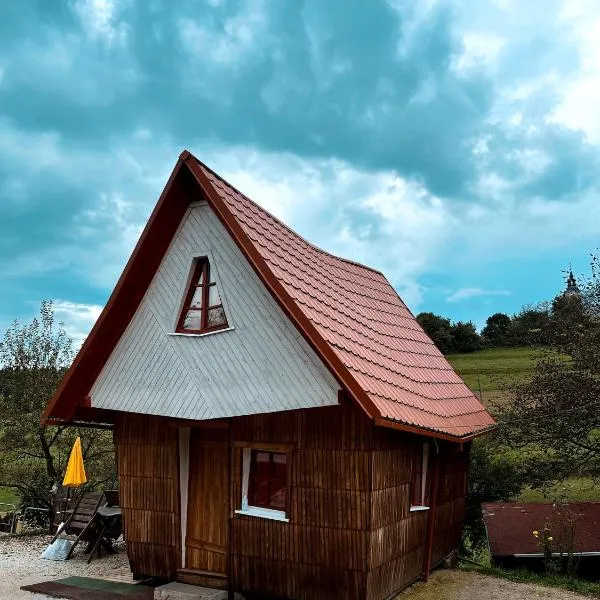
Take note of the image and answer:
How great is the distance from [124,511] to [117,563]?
2043mm

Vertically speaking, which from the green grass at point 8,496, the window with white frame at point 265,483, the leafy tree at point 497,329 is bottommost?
the green grass at point 8,496

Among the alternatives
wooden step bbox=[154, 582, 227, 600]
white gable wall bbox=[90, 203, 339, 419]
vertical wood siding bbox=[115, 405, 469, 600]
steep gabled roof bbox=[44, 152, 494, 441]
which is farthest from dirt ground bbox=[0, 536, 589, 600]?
white gable wall bbox=[90, 203, 339, 419]

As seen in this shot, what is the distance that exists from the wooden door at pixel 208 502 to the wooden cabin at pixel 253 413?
0.02 meters

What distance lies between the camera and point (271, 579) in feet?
27.6

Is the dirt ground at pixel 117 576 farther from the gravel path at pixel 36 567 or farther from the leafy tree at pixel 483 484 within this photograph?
the leafy tree at pixel 483 484

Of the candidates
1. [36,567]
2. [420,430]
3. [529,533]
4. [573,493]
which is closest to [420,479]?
[420,430]

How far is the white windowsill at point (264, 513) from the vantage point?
8328 mm

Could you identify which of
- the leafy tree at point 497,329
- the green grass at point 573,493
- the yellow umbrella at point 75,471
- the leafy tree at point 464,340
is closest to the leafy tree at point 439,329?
the leafy tree at point 464,340

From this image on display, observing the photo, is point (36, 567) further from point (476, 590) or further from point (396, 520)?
point (476, 590)

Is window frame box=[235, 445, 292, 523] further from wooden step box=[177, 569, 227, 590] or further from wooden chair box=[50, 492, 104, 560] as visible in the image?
wooden chair box=[50, 492, 104, 560]

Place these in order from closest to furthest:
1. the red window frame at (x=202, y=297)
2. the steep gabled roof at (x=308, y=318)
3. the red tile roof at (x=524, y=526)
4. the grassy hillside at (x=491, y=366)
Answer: the steep gabled roof at (x=308, y=318) < the red window frame at (x=202, y=297) < the red tile roof at (x=524, y=526) < the grassy hillside at (x=491, y=366)

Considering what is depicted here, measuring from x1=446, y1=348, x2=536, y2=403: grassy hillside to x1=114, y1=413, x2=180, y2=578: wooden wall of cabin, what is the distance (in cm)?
1904

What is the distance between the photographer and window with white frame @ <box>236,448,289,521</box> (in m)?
8.45

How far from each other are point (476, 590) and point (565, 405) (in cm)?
461
